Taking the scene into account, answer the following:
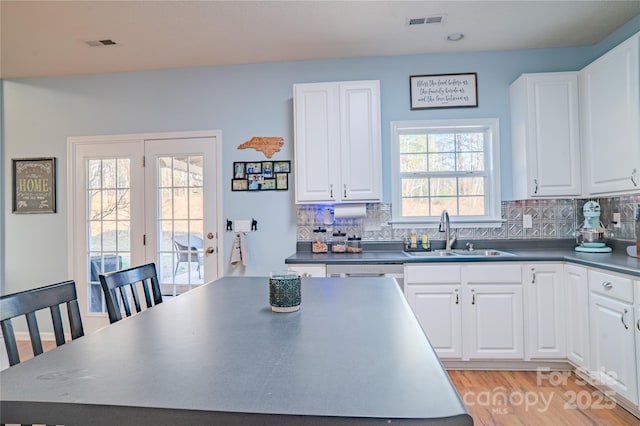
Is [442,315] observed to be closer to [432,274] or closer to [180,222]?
[432,274]

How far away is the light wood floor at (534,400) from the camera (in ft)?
7.05

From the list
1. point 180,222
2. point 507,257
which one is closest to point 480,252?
point 507,257

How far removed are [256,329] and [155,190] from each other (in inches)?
119

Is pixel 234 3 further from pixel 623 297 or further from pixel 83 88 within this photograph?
pixel 623 297

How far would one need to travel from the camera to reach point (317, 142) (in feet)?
10.4

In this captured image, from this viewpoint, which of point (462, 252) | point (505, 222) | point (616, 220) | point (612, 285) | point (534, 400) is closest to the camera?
point (612, 285)

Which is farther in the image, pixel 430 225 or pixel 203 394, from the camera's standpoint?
pixel 430 225

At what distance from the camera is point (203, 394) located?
0.66 m

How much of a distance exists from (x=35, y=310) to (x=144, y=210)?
2686 mm

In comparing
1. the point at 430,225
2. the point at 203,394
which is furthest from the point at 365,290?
the point at 430,225

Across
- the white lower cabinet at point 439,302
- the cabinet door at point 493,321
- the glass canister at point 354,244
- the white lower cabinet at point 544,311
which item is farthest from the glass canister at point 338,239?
the white lower cabinet at point 544,311

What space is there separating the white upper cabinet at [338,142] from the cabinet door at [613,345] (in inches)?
68.3

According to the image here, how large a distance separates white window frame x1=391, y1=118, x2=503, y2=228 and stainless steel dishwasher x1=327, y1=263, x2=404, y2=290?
669mm

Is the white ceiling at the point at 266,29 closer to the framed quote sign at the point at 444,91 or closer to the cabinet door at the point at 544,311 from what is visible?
the framed quote sign at the point at 444,91
